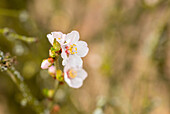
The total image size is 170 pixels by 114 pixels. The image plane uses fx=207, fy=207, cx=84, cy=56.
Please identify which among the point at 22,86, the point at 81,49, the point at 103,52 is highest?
the point at 103,52

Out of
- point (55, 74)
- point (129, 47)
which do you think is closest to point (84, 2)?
point (129, 47)

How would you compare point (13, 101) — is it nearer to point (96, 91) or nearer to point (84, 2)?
point (96, 91)

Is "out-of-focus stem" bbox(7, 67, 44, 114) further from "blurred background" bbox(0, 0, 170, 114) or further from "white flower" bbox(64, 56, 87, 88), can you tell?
"blurred background" bbox(0, 0, 170, 114)

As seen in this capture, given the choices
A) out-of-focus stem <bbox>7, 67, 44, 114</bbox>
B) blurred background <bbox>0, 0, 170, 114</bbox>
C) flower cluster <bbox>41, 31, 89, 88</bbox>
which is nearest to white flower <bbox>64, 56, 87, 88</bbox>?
flower cluster <bbox>41, 31, 89, 88</bbox>

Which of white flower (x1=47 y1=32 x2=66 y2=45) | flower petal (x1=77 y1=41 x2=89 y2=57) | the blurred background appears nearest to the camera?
white flower (x1=47 y1=32 x2=66 y2=45)

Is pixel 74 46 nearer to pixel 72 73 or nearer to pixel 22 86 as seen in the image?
pixel 72 73

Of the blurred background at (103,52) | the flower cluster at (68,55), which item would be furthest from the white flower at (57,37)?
the blurred background at (103,52)

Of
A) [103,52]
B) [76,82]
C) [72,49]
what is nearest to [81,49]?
[72,49]
